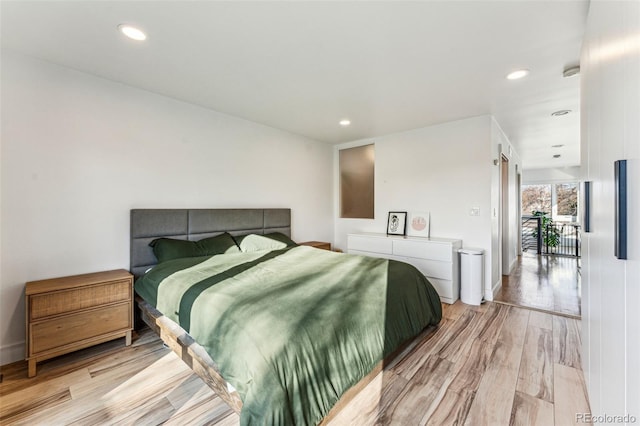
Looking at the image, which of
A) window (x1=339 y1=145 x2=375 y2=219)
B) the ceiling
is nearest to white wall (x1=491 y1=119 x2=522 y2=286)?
the ceiling

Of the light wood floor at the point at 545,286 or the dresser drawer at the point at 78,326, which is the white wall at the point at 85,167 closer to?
the dresser drawer at the point at 78,326

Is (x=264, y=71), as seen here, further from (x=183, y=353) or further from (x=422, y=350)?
(x=422, y=350)

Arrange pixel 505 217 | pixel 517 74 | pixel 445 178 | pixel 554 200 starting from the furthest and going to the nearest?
pixel 554 200 < pixel 505 217 < pixel 445 178 < pixel 517 74

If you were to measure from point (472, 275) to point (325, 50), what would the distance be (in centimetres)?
312

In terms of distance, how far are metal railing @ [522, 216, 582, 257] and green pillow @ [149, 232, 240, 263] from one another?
7.63 m

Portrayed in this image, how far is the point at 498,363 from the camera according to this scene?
6.93 feet

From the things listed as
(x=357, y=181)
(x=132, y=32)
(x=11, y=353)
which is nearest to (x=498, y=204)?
(x=357, y=181)

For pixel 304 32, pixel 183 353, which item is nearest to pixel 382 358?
pixel 183 353

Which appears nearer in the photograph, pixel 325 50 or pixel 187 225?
pixel 325 50

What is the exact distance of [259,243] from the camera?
3.43 m

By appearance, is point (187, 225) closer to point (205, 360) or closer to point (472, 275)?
point (205, 360)

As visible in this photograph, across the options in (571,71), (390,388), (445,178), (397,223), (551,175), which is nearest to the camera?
(390,388)

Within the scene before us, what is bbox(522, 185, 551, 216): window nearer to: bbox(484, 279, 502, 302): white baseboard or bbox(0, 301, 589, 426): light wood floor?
bbox(484, 279, 502, 302): white baseboard

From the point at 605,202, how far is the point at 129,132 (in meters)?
3.71
